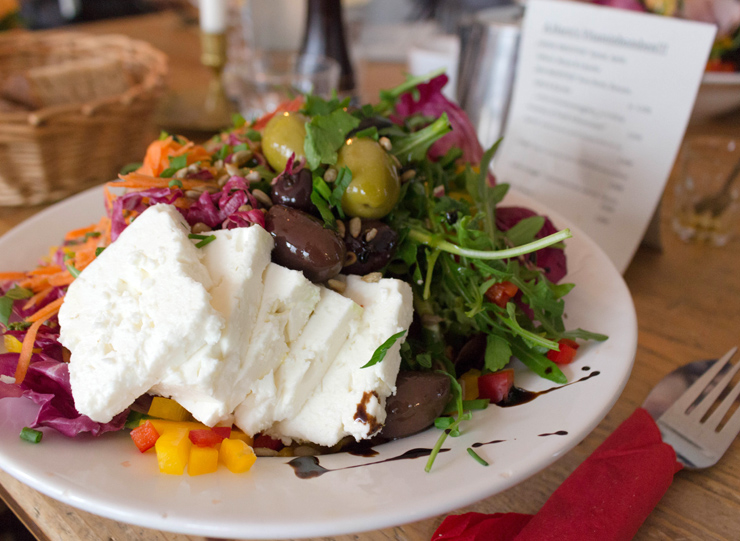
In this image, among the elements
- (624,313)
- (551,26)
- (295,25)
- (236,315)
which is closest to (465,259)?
(624,313)

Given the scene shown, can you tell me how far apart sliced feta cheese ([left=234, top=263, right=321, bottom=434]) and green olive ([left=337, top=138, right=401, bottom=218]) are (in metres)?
0.23

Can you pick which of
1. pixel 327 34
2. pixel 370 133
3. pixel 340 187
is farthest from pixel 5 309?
pixel 327 34

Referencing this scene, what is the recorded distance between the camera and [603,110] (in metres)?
1.86

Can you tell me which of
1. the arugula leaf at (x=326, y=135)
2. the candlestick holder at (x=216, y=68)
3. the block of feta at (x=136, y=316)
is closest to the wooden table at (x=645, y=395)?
the block of feta at (x=136, y=316)

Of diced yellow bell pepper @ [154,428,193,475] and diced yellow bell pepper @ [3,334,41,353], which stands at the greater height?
diced yellow bell pepper @ [154,428,193,475]

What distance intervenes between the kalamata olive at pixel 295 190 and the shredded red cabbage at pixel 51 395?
1.66ft

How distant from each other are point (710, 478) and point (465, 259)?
655 mm

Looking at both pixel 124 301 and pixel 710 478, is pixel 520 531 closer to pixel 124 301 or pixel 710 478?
pixel 710 478

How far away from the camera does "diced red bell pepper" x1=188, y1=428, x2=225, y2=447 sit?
939 mm

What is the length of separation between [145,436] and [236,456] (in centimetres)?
18

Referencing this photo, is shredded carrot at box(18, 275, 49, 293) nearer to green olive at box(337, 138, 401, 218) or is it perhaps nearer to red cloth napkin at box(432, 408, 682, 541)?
green olive at box(337, 138, 401, 218)

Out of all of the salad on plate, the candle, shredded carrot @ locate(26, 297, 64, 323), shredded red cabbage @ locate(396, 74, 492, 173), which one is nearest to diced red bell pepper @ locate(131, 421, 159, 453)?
the salad on plate

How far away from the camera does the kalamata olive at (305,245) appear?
1.08 meters

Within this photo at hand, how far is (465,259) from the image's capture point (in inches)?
48.4
